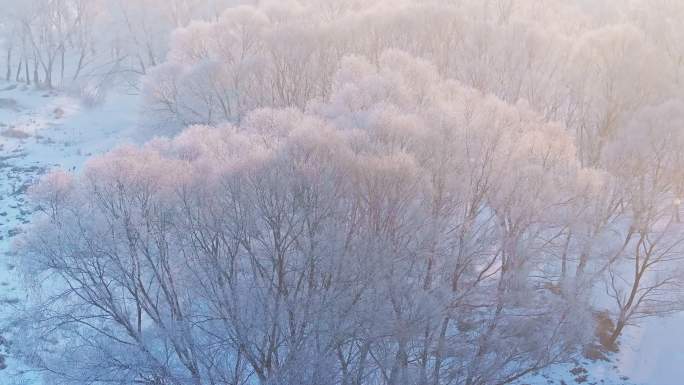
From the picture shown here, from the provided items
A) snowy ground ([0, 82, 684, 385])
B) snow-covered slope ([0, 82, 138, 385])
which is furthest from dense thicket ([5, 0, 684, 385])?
snow-covered slope ([0, 82, 138, 385])

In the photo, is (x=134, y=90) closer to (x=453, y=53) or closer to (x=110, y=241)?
(x=453, y=53)

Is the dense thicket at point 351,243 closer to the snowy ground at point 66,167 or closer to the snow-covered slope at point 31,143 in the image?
the snowy ground at point 66,167

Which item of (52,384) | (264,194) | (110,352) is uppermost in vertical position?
(264,194)

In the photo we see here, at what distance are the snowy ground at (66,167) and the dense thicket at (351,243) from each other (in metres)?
1.34

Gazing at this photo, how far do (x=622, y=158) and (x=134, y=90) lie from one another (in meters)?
31.3

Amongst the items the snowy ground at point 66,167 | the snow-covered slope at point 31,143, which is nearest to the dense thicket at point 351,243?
the snowy ground at point 66,167

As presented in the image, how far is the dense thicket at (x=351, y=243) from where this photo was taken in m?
13.3

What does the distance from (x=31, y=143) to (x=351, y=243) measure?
2238 cm

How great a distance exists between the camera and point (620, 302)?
18.7 meters

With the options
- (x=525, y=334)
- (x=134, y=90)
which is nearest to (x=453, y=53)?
(x=525, y=334)

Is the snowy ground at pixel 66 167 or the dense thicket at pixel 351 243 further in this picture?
the snowy ground at pixel 66 167

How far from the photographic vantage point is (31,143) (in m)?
29.3

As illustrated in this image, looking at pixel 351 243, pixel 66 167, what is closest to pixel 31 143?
pixel 66 167

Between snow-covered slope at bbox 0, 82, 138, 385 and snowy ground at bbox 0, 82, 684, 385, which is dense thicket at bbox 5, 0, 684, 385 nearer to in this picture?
snowy ground at bbox 0, 82, 684, 385
